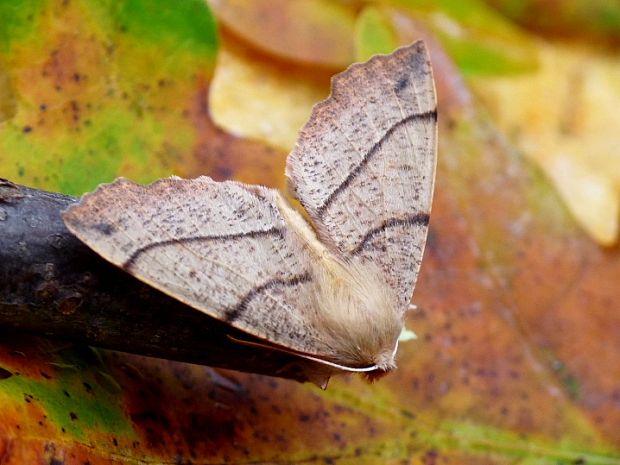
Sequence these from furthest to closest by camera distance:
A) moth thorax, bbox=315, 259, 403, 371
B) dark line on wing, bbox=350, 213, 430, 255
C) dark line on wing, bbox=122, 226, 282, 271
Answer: dark line on wing, bbox=350, 213, 430, 255 → moth thorax, bbox=315, 259, 403, 371 → dark line on wing, bbox=122, 226, 282, 271

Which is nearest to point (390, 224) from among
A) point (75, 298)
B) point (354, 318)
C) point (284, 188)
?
point (354, 318)

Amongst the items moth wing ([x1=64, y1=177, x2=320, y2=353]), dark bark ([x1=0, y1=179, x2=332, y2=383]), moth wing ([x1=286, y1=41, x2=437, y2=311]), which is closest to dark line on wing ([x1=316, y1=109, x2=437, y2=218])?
moth wing ([x1=286, y1=41, x2=437, y2=311])

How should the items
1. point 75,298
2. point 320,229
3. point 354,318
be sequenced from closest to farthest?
1. point 75,298
2. point 354,318
3. point 320,229

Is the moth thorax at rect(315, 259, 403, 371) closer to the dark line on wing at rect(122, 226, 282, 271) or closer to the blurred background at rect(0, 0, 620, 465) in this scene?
the dark line on wing at rect(122, 226, 282, 271)

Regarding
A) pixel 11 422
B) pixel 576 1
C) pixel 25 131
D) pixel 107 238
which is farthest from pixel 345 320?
pixel 576 1

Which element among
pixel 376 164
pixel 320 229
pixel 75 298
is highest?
pixel 376 164

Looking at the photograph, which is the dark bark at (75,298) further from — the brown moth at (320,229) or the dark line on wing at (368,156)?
the dark line on wing at (368,156)

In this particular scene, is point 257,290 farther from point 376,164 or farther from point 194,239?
point 376,164
